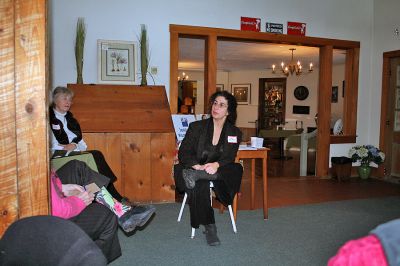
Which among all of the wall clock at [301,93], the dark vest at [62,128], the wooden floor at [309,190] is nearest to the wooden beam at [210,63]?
the wooden floor at [309,190]

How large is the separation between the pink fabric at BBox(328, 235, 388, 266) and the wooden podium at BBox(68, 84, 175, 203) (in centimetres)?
352

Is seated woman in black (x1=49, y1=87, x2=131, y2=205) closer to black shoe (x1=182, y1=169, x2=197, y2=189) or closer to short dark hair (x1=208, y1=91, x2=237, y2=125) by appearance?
black shoe (x1=182, y1=169, x2=197, y2=189)

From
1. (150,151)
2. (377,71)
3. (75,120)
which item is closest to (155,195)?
(150,151)

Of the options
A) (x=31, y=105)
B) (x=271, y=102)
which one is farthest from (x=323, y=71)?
(x=271, y=102)

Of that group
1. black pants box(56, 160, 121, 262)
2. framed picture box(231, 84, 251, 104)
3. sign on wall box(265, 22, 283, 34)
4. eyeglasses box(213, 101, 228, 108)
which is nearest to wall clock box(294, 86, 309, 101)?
framed picture box(231, 84, 251, 104)

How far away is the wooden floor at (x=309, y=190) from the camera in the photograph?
185 inches

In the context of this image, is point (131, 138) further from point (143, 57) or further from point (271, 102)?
point (271, 102)

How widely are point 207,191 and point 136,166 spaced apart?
4.51ft

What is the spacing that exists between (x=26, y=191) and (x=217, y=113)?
2.23m

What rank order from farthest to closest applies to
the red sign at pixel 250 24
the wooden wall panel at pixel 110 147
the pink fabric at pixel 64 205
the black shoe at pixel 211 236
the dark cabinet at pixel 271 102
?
the dark cabinet at pixel 271 102 < the red sign at pixel 250 24 < the wooden wall panel at pixel 110 147 < the black shoe at pixel 211 236 < the pink fabric at pixel 64 205

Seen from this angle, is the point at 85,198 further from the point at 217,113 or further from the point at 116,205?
the point at 217,113

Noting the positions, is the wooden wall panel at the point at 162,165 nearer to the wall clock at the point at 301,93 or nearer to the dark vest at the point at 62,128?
the dark vest at the point at 62,128

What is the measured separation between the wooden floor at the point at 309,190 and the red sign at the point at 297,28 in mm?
2285

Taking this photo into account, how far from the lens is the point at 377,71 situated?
20.7ft
